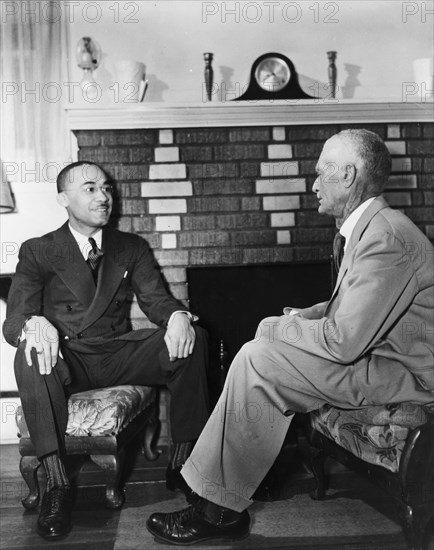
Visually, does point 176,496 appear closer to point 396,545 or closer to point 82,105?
point 396,545

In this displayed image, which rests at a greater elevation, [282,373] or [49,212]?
[49,212]

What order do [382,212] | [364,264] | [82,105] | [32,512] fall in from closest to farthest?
[364,264] < [382,212] < [32,512] < [82,105]

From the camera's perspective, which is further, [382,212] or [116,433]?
[116,433]

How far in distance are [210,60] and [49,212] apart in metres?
1.14

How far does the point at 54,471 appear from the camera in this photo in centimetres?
222

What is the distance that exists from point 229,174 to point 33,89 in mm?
1131

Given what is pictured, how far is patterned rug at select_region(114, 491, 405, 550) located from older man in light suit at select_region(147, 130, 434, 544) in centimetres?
9

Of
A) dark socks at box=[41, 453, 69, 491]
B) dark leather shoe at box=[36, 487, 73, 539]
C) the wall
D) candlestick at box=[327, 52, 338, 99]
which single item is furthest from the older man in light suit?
the wall

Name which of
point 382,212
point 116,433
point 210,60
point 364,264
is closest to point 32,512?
point 116,433

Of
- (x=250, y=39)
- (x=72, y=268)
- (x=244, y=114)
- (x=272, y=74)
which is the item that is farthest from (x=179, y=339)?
(x=250, y=39)

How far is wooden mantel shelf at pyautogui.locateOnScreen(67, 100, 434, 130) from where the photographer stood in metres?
3.15

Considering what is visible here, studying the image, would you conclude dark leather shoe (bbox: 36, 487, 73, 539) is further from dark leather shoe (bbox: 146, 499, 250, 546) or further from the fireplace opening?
the fireplace opening

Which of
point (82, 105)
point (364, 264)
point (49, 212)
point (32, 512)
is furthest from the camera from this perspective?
point (49, 212)

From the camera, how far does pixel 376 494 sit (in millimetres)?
2340
